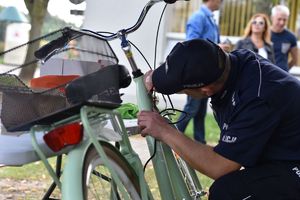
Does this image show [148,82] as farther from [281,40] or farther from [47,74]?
[281,40]

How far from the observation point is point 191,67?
8.12 feet

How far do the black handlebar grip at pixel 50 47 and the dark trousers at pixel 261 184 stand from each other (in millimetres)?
910

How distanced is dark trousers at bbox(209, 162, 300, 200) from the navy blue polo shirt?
55mm

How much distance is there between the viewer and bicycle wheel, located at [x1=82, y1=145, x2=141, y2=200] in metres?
2.24

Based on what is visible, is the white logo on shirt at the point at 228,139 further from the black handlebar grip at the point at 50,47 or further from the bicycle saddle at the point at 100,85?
the black handlebar grip at the point at 50,47

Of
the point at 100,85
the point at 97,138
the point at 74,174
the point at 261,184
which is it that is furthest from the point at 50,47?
the point at 261,184

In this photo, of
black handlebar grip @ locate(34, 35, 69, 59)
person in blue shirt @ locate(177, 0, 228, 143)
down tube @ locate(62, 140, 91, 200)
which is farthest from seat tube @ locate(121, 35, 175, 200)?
person in blue shirt @ locate(177, 0, 228, 143)

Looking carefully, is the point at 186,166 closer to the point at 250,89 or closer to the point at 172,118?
the point at 172,118

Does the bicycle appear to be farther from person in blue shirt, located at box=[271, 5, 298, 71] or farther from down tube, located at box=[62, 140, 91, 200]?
person in blue shirt, located at box=[271, 5, 298, 71]

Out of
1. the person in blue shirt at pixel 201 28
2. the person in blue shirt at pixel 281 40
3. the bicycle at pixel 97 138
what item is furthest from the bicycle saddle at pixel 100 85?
the person in blue shirt at pixel 281 40

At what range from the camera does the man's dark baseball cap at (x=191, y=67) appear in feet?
8.11

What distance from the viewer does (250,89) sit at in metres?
2.54

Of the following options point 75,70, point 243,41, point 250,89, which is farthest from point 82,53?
point 243,41

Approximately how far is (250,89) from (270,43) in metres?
4.48
